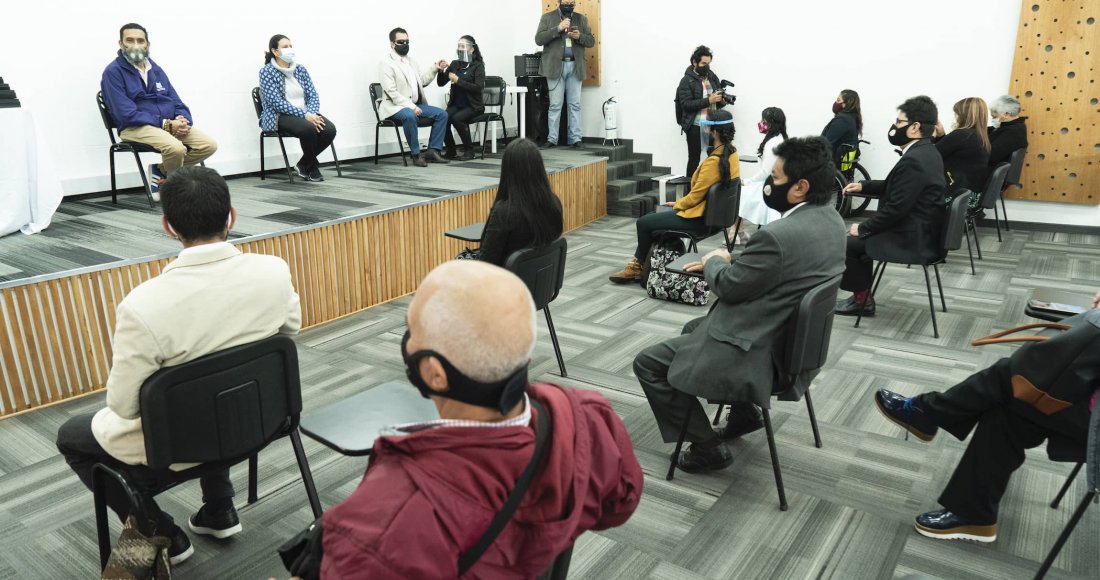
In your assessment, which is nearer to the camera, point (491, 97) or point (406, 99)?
point (406, 99)

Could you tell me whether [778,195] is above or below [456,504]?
above

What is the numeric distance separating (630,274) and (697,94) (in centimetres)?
316

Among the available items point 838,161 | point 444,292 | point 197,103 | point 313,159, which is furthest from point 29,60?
point 838,161

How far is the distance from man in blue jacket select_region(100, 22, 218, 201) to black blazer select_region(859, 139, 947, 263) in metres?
4.35

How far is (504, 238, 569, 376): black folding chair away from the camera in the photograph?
2.93 m

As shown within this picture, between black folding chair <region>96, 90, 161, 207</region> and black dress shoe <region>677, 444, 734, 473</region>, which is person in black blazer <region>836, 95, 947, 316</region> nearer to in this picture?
black dress shoe <region>677, 444, 734, 473</region>

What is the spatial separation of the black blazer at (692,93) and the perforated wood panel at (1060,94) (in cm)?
259

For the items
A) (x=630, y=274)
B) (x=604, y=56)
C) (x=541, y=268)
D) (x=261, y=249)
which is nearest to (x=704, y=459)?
(x=541, y=268)

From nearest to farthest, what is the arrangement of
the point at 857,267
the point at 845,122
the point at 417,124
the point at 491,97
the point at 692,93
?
the point at 857,267 → the point at 845,122 → the point at 417,124 → the point at 692,93 → the point at 491,97

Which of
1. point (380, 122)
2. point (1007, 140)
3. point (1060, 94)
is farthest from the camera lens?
point (380, 122)

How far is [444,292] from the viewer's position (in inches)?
37.6

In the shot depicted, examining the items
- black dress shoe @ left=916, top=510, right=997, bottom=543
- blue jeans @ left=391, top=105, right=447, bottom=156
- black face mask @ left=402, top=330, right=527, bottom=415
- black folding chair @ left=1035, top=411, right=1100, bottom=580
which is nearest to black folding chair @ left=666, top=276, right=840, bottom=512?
black dress shoe @ left=916, top=510, right=997, bottom=543

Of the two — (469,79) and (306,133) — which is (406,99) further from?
(306,133)

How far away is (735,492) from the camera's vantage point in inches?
95.3
